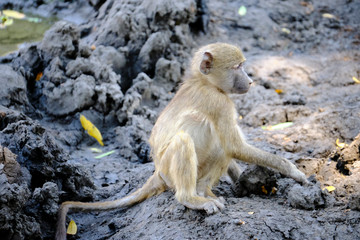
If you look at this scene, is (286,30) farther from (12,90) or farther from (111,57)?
(12,90)

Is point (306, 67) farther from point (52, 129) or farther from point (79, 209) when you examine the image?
point (79, 209)

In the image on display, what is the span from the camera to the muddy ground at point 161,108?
4078mm

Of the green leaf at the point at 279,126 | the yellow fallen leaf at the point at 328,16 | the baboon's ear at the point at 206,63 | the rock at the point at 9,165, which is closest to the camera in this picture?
the rock at the point at 9,165

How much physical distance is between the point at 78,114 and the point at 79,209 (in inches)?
94.7

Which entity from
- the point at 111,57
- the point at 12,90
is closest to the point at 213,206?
the point at 12,90

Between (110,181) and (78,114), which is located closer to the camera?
(110,181)

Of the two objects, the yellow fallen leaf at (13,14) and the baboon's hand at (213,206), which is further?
the yellow fallen leaf at (13,14)

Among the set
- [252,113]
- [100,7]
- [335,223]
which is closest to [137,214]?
[335,223]

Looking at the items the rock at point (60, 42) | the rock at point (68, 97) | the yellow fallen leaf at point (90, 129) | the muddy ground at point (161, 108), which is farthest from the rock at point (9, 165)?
the rock at point (60, 42)

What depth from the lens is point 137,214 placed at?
15.2 ft

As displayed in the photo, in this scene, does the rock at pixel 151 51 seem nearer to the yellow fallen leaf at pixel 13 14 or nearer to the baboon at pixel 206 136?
the baboon at pixel 206 136

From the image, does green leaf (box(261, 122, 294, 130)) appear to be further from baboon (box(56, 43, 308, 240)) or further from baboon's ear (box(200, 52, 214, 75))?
baboon's ear (box(200, 52, 214, 75))

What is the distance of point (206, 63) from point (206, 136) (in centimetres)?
82

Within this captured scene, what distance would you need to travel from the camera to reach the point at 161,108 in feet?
24.9
